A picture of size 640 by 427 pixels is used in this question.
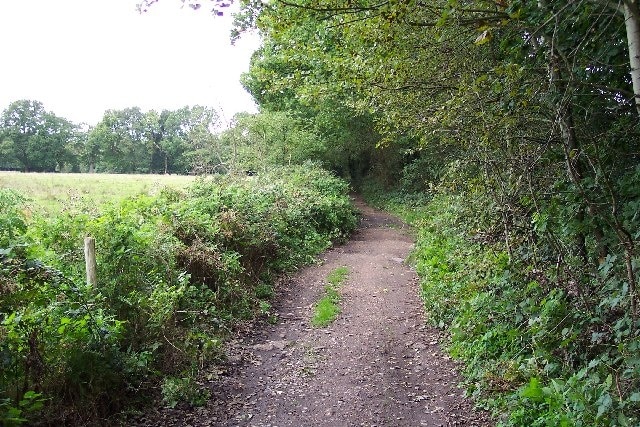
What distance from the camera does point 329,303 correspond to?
949 centimetres

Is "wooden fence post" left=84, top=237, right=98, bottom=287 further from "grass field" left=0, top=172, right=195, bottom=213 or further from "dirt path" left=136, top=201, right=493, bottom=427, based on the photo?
"grass field" left=0, top=172, right=195, bottom=213

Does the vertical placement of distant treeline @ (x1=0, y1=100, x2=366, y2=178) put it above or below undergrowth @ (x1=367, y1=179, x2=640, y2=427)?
above

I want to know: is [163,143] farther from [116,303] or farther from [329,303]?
[116,303]

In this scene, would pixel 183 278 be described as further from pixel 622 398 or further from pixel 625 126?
pixel 625 126

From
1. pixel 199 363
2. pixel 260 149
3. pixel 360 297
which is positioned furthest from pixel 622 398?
pixel 260 149

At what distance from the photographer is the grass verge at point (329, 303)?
338 inches

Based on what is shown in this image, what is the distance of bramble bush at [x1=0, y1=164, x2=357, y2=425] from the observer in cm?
405

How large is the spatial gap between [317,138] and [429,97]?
16500mm

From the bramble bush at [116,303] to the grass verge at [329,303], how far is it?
3.94 ft

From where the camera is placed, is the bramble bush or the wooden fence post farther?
the wooden fence post

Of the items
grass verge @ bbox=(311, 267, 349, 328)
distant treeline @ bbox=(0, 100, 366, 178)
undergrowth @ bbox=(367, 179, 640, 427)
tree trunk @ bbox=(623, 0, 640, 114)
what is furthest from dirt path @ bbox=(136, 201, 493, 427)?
distant treeline @ bbox=(0, 100, 366, 178)

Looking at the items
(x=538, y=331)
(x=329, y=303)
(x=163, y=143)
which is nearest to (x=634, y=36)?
(x=538, y=331)

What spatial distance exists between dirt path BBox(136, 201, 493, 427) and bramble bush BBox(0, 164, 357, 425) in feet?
1.66

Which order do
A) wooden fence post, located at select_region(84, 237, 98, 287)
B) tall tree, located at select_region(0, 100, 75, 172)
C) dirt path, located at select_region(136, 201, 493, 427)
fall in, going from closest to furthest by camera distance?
dirt path, located at select_region(136, 201, 493, 427) < wooden fence post, located at select_region(84, 237, 98, 287) < tall tree, located at select_region(0, 100, 75, 172)
